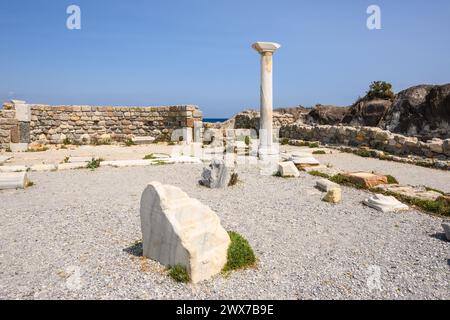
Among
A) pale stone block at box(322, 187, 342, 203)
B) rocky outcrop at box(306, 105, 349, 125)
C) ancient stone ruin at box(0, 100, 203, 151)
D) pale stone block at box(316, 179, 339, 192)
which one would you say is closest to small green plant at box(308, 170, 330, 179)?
pale stone block at box(316, 179, 339, 192)

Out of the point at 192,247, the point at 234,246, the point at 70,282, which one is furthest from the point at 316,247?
the point at 70,282

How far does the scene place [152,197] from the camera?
3701mm

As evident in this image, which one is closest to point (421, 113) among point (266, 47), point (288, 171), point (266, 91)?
point (266, 91)

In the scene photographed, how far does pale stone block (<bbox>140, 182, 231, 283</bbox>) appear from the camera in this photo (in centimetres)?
337

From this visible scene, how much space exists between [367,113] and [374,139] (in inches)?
242

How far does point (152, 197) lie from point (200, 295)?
1130mm

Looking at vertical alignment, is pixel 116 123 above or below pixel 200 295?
above

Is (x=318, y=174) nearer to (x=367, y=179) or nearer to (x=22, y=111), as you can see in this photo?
(x=367, y=179)

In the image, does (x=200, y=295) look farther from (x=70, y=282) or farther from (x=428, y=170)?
(x=428, y=170)

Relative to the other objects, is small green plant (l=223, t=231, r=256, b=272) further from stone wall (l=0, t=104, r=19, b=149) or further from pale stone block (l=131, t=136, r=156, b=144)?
stone wall (l=0, t=104, r=19, b=149)

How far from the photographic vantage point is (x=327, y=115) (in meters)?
20.9
